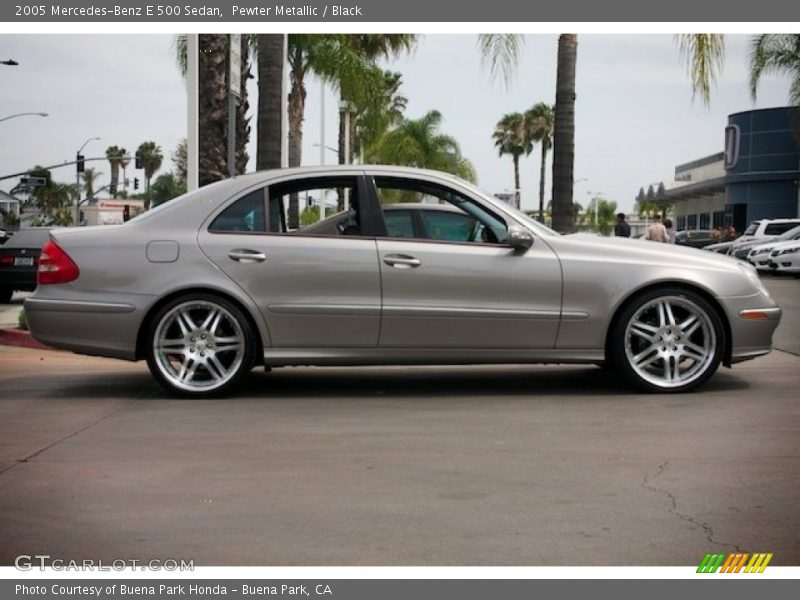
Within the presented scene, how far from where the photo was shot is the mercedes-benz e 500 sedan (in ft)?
25.7

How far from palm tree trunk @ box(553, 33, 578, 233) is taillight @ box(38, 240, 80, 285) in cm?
1059

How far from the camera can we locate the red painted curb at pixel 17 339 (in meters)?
11.6

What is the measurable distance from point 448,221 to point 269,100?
28.6 ft

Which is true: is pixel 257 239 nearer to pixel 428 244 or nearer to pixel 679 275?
pixel 428 244

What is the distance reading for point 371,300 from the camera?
25.6 ft

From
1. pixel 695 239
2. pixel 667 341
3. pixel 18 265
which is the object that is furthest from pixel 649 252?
pixel 695 239

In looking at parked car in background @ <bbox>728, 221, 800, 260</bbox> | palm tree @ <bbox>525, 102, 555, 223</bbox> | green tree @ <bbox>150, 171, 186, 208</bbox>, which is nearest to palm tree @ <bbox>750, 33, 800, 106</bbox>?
parked car in background @ <bbox>728, 221, 800, 260</bbox>

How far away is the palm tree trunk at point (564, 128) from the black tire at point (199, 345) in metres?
10.3

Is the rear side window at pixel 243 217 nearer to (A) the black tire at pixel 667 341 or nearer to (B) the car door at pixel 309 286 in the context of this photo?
(B) the car door at pixel 309 286

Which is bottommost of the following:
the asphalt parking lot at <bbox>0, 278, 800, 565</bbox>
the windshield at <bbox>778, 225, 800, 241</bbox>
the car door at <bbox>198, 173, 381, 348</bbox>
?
the asphalt parking lot at <bbox>0, 278, 800, 565</bbox>

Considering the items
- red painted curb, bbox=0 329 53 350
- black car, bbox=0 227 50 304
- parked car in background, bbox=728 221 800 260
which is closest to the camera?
red painted curb, bbox=0 329 53 350

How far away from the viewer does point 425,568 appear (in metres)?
3.92

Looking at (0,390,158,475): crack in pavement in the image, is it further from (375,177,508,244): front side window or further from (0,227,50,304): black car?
(0,227,50,304): black car
